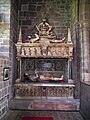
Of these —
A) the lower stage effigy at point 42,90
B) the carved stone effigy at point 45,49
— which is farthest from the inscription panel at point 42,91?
the carved stone effigy at point 45,49

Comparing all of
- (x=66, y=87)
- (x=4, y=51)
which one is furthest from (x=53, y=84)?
(x=4, y=51)

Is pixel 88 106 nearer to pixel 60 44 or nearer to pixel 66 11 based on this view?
pixel 60 44

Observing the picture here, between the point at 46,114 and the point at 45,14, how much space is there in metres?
3.68

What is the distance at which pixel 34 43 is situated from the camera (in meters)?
5.91

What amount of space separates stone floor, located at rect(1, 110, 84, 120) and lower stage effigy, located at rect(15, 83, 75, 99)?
724mm

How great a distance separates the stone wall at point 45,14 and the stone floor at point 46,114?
9.29 ft

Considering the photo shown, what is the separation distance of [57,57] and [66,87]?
3.29 ft

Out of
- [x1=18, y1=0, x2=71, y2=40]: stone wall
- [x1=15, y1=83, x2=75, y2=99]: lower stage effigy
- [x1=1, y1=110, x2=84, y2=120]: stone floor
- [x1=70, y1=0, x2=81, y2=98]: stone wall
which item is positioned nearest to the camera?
[x1=1, y1=110, x2=84, y2=120]: stone floor

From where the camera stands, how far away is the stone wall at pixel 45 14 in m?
6.69

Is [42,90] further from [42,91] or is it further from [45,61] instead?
[45,61]

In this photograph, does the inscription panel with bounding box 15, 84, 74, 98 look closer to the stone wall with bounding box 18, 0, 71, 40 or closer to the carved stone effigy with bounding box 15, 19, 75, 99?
the carved stone effigy with bounding box 15, 19, 75, 99

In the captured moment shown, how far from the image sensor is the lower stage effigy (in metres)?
5.56

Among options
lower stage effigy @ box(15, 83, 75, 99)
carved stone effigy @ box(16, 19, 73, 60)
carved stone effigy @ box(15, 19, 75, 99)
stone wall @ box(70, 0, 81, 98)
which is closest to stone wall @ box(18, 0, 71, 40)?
carved stone effigy @ box(15, 19, 75, 99)

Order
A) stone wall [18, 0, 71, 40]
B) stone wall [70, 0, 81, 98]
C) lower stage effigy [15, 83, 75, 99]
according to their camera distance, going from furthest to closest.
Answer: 1. stone wall [18, 0, 71, 40]
2. stone wall [70, 0, 81, 98]
3. lower stage effigy [15, 83, 75, 99]
